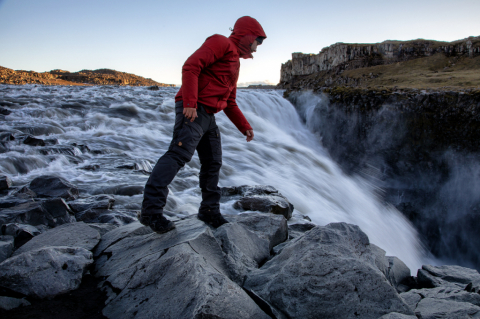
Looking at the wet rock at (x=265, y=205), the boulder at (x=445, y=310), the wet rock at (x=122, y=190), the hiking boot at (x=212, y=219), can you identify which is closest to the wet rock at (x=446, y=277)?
the boulder at (x=445, y=310)

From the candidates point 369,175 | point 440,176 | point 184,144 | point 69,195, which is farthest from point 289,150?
point 184,144

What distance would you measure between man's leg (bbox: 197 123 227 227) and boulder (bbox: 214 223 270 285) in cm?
23

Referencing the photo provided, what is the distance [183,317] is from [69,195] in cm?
395

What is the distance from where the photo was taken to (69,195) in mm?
5020

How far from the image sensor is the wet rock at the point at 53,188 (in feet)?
16.4

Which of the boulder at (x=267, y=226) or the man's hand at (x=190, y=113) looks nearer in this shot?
the man's hand at (x=190, y=113)

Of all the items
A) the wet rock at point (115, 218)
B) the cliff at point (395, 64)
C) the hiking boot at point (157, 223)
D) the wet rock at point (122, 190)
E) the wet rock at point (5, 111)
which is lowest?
the wet rock at point (115, 218)

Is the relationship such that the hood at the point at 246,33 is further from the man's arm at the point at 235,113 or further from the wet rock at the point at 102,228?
the wet rock at the point at 102,228

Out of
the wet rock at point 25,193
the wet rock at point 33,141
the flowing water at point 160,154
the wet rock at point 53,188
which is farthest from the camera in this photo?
the wet rock at point 33,141

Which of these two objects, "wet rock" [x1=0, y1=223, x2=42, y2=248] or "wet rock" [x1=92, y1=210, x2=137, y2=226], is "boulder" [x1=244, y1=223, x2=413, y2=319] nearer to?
"wet rock" [x1=92, y1=210, x2=137, y2=226]

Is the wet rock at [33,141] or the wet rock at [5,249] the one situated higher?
the wet rock at [33,141]

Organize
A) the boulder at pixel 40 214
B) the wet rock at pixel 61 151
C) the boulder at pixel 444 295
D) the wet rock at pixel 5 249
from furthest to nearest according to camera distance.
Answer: the wet rock at pixel 61 151 → the boulder at pixel 40 214 → the boulder at pixel 444 295 → the wet rock at pixel 5 249

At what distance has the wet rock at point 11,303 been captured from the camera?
216 cm

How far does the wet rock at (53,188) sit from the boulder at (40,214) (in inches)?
27.3
